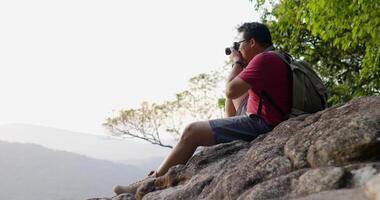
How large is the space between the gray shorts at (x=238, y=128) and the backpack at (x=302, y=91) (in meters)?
0.14

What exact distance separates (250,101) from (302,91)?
60cm

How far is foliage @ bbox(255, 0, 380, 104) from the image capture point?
9078mm

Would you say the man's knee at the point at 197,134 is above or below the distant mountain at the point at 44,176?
above

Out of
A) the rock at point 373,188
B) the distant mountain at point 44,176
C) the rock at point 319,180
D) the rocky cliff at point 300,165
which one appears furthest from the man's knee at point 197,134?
the distant mountain at point 44,176

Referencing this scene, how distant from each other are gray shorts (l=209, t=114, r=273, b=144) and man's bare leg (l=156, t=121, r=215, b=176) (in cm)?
8

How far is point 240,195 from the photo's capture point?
11.8ft

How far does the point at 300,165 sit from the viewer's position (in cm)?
351

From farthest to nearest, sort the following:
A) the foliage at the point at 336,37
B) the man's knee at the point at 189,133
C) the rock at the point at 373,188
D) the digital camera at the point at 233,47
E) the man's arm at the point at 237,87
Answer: the foliage at the point at 336,37 < the digital camera at the point at 233,47 < the man's knee at the point at 189,133 < the man's arm at the point at 237,87 < the rock at the point at 373,188

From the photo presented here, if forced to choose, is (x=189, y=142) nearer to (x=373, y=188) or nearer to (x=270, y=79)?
(x=270, y=79)

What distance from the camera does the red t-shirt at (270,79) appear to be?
477 centimetres

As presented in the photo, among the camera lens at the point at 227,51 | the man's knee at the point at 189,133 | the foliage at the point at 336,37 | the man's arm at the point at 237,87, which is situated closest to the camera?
A: the man's arm at the point at 237,87

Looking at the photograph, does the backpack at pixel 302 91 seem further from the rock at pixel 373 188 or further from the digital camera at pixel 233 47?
the rock at pixel 373 188

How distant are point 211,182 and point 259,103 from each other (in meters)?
1.16

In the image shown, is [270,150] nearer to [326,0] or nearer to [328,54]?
[326,0]
